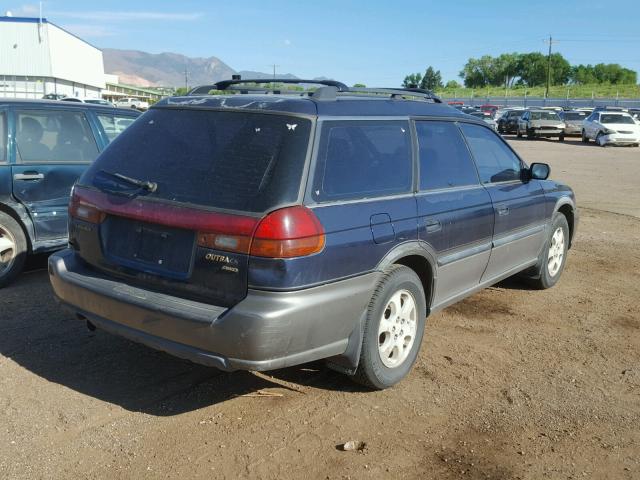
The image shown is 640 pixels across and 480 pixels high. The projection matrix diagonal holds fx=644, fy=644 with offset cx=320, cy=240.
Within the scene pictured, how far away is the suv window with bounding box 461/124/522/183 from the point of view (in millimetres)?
A: 5113

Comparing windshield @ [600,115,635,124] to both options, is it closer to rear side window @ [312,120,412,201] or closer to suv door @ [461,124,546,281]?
suv door @ [461,124,546,281]

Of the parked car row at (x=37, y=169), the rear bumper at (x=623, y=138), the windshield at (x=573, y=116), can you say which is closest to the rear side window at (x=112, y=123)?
the parked car row at (x=37, y=169)

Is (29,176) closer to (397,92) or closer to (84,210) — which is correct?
(84,210)

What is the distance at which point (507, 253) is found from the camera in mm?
5375

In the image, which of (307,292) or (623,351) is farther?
(623,351)

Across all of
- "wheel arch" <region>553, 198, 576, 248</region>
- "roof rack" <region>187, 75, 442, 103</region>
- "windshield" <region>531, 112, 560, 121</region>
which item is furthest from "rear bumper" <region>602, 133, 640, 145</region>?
"roof rack" <region>187, 75, 442, 103</region>

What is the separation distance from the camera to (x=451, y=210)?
4480 millimetres

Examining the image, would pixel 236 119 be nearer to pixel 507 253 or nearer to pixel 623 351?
pixel 507 253

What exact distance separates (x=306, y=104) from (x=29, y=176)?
3491 mm

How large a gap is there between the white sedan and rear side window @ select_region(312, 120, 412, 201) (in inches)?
1196

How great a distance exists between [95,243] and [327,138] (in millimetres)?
1538

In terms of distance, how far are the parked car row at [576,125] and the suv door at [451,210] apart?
2954cm

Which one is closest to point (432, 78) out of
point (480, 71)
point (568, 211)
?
point (480, 71)

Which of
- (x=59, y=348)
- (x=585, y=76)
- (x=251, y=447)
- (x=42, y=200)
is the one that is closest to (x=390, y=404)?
(x=251, y=447)
